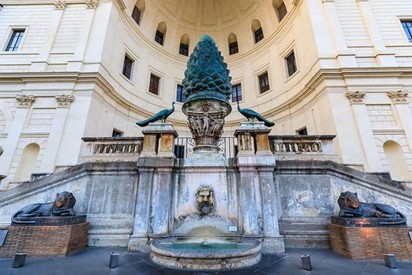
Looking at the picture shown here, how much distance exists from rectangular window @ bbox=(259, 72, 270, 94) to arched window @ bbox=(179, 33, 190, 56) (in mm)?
8729

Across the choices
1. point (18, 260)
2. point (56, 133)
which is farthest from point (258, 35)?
point (18, 260)

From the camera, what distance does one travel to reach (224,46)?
21516 millimetres

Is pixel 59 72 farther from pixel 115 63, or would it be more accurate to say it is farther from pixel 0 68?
pixel 0 68

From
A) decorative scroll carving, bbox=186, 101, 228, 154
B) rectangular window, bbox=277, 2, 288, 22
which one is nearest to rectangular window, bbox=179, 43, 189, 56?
rectangular window, bbox=277, 2, 288, 22

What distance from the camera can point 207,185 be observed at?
5.81m

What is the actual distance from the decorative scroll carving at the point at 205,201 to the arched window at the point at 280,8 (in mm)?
18666

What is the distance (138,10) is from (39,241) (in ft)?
65.8

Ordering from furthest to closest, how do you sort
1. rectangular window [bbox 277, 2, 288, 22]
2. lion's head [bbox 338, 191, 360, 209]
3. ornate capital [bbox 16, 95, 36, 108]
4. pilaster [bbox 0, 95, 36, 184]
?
rectangular window [bbox 277, 2, 288, 22], ornate capital [bbox 16, 95, 36, 108], pilaster [bbox 0, 95, 36, 184], lion's head [bbox 338, 191, 360, 209]

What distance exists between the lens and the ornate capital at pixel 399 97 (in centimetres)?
1213

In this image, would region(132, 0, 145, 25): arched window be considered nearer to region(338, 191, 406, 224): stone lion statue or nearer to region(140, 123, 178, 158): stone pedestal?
region(140, 123, 178, 158): stone pedestal

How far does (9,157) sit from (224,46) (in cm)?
2057

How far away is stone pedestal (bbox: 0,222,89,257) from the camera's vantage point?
4.65 metres

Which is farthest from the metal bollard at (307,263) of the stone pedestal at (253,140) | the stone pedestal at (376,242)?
the stone pedestal at (253,140)

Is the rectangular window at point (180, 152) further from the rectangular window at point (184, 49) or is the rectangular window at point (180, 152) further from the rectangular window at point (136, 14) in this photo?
the rectangular window at point (136, 14)
